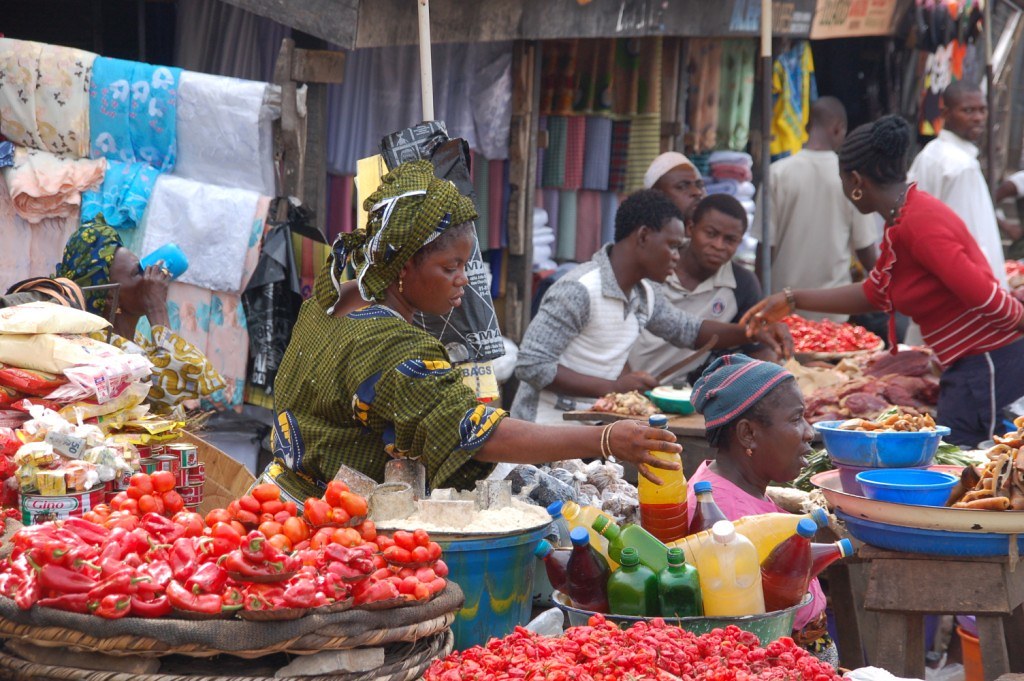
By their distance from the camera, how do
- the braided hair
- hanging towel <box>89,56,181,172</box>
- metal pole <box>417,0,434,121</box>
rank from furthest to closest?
hanging towel <box>89,56,181,172</box> < the braided hair < metal pole <box>417,0,434,121</box>

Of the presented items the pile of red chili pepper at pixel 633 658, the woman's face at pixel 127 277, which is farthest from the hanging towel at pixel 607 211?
the pile of red chili pepper at pixel 633 658

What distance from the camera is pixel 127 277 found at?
200 inches

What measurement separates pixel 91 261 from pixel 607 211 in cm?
398

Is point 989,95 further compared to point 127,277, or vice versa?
point 989,95

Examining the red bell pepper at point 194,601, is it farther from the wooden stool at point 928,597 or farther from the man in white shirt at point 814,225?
the man in white shirt at point 814,225

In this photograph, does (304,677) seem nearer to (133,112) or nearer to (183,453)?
(183,453)

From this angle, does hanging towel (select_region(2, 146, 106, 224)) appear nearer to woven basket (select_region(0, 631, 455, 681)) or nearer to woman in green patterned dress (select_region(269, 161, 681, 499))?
woman in green patterned dress (select_region(269, 161, 681, 499))

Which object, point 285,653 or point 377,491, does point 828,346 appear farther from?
point 285,653

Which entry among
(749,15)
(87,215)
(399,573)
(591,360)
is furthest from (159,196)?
(749,15)

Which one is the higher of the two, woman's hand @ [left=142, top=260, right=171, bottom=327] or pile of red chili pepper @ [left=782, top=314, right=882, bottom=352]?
woman's hand @ [left=142, top=260, right=171, bottom=327]

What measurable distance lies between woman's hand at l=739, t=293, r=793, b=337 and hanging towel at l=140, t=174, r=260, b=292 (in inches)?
94.8

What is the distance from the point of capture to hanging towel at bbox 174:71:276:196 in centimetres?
564

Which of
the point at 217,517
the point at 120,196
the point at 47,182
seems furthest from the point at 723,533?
the point at 47,182

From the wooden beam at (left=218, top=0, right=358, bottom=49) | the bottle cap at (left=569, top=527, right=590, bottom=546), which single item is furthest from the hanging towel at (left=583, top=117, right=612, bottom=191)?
the bottle cap at (left=569, top=527, right=590, bottom=546)
